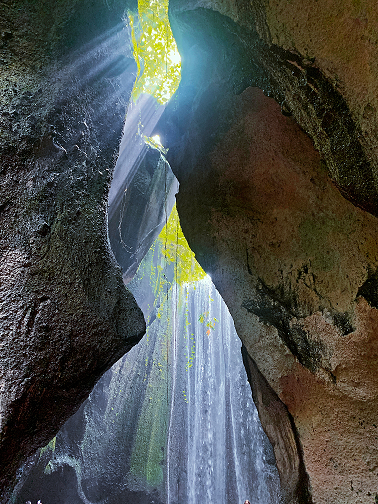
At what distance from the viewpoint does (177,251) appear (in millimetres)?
12273

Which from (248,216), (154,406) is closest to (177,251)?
(154,406)

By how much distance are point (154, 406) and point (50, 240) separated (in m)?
8.50

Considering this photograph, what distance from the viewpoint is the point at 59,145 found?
296cm

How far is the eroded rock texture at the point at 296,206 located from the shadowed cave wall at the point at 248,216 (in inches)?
0.6

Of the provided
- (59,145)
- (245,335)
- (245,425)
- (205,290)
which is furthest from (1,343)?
(205,290)

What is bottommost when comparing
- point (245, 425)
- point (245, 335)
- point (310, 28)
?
point (245, 425)

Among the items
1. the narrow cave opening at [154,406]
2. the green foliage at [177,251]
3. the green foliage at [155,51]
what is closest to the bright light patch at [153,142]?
the narrow cave opening at [154,406]

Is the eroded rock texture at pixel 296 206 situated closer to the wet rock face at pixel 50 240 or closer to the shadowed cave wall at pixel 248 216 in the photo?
the shadowed cave wall at pixel 248 216

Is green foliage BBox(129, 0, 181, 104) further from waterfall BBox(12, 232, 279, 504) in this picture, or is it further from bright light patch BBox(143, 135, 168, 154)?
waterfall BBox(12, 232, 279, 504)

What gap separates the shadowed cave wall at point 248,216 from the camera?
2188mm

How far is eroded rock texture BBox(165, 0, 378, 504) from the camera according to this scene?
2104mm

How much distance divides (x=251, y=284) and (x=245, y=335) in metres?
0.58

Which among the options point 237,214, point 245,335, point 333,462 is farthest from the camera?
point 237,214

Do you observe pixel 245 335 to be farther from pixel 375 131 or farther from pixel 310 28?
pixel 310 28
